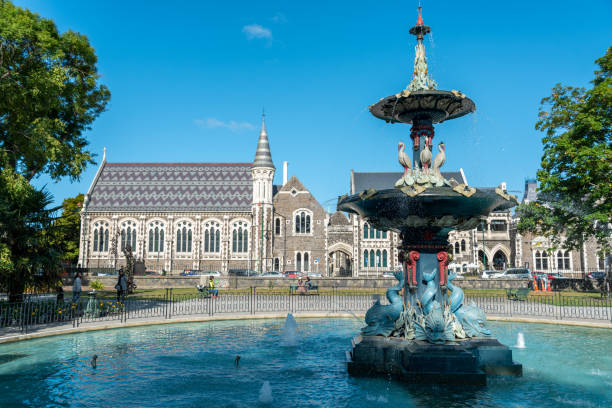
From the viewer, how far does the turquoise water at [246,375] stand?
7543 mm

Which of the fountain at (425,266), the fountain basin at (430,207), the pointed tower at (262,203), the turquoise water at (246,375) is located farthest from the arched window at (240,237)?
the fountain basin at (430,207)

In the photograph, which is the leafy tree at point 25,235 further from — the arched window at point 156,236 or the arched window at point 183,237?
the arched window at point 156,236

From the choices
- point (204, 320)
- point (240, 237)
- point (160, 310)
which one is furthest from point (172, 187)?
point (204, 320)

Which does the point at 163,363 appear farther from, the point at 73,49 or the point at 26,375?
the point at 73,49

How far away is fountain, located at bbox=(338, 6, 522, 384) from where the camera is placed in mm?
8859

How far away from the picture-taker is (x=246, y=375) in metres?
9.04

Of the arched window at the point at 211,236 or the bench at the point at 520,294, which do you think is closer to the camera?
the bench at the point at 520,294

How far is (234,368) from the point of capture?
31.6 feet

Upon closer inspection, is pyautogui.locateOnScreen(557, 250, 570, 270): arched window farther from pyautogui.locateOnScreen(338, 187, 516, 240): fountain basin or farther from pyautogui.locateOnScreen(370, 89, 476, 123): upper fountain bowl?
pyautogui.locateOnScreen(338, 187, 516, 240): fountain basin

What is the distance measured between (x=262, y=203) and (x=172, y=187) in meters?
14.6

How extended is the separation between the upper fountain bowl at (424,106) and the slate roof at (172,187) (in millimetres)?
45648

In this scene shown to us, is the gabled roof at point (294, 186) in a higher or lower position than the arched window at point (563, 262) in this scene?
higher

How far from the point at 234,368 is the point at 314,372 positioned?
5.77 ft

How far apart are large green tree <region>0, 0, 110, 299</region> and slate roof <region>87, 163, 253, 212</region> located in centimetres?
3880
